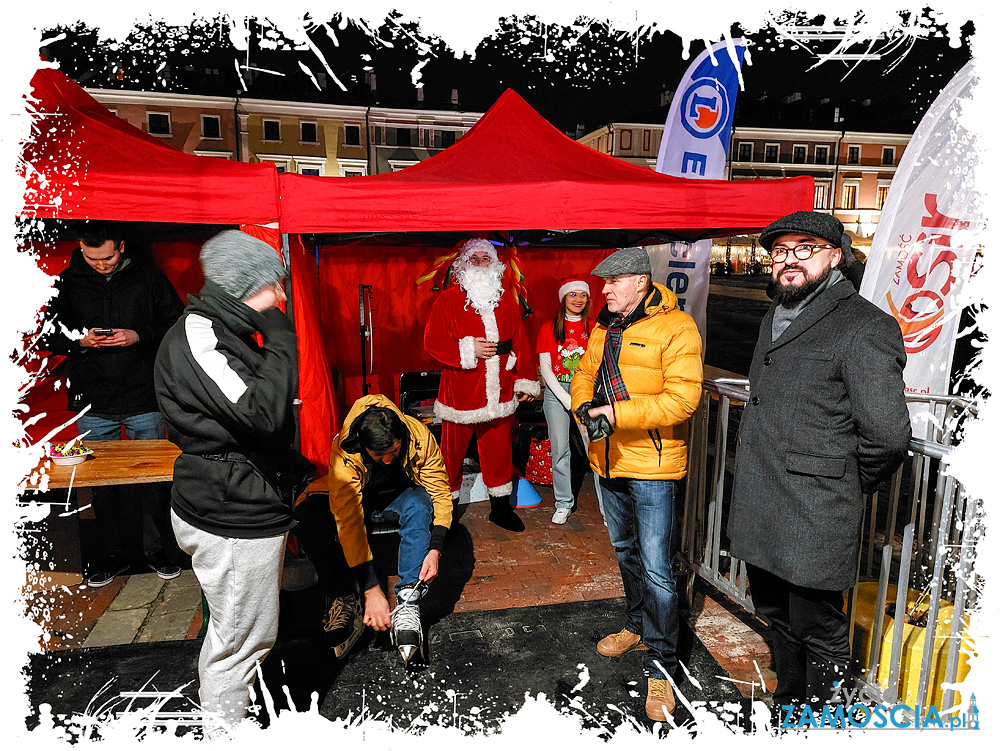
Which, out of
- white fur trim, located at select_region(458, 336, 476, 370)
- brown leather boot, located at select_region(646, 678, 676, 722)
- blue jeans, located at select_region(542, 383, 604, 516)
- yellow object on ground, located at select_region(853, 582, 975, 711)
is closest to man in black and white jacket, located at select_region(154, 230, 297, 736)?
brown leather boot, located at select_region(646, 678, 676, 722)

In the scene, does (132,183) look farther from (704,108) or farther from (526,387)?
(704,108)

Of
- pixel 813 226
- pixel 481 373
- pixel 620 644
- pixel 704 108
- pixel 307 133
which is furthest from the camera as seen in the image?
pixel 307 133

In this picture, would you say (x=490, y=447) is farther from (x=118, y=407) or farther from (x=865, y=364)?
(x=865, y=364)

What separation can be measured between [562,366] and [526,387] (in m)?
0.46

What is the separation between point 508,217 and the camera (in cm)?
383

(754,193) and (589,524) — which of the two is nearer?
(754,193)

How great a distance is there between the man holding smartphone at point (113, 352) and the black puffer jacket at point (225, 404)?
6.76 ft

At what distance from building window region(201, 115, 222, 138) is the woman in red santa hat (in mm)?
34291

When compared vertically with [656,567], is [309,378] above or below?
above

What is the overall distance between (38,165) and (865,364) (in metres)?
3.98

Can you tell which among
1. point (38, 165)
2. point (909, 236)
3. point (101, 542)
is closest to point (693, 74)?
point (909, 236)

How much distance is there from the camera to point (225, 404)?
189cm

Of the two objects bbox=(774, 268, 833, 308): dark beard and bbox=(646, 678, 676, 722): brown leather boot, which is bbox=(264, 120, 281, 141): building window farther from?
bbox=(646, 678, 676, 722): brown leather boot

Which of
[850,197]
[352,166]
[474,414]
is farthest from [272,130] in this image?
[850,197]
